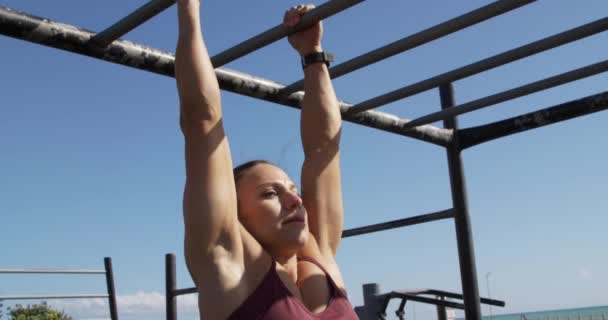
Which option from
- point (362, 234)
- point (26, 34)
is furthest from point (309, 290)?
point (362, 234)

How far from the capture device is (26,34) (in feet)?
5.29

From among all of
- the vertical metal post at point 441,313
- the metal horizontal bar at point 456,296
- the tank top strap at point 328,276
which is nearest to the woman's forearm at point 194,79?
the tank top strap at point 328,276

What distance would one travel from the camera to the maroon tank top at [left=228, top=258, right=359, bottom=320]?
4.54 ft

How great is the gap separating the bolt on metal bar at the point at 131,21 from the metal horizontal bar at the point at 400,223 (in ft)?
4.69

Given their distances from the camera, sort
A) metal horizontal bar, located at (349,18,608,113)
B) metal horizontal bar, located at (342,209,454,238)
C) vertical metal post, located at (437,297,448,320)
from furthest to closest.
A: 1. vertical metal post, located at (437,297,448,320)
2. metal horizontal bar, located at (342,209,454,238)
3. metal horizontal bar, located at (349,18,608,113)

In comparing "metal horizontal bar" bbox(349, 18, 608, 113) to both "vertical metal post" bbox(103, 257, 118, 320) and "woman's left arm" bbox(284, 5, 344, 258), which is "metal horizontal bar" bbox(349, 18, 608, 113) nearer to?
"woman's left arm" bbox(284, 5, 344, 258)

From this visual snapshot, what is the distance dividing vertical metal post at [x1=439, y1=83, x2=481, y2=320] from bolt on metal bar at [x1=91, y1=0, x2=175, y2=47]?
1202 millimetres

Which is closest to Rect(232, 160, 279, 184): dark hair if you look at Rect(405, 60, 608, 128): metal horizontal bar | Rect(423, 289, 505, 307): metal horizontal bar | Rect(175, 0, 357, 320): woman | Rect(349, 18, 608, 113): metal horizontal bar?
Rect(175, 0, 357, 320): woman

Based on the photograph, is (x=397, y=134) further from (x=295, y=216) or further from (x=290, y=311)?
(x=290, y=311)

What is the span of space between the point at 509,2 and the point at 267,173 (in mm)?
719

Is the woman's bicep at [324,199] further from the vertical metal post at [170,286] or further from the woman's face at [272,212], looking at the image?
the vertical metal post at [170,286]

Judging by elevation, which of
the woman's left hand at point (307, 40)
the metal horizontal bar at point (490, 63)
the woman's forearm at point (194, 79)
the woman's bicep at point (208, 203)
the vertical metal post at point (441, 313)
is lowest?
the vertical metal post at point (441, 313)

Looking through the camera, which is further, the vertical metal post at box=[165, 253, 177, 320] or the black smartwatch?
the vertical metal post at box=[165, 253, 177, 320]

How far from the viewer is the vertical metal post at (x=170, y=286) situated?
5.09 metres
